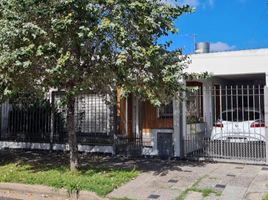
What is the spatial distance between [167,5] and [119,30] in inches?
65.0

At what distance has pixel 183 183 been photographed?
31.6 ft

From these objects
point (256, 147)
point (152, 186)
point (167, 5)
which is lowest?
point (152, 186)

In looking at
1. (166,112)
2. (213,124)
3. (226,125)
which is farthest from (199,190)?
(166,112)

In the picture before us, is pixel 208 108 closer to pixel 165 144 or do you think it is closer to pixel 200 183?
pixel 165 144

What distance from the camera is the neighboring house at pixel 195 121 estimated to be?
1248 centimetres

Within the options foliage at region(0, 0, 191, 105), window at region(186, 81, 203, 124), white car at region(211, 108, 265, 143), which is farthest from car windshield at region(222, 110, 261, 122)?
foliage at region(0, 0, 191, 105)

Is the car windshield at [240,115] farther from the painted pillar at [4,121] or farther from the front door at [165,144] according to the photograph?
the painted pillar at [4,121]

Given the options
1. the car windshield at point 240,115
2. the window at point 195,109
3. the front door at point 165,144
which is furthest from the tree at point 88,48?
the car windshield at point 240,115

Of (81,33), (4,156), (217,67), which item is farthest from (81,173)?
(217,67)

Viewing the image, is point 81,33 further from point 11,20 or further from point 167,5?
point 167,5

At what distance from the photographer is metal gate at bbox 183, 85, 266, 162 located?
12281 mm

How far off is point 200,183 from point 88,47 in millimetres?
4288

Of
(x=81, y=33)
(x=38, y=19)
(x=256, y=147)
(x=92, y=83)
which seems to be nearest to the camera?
(x=81, y=33)

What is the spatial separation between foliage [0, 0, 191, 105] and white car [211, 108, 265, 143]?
329cm
